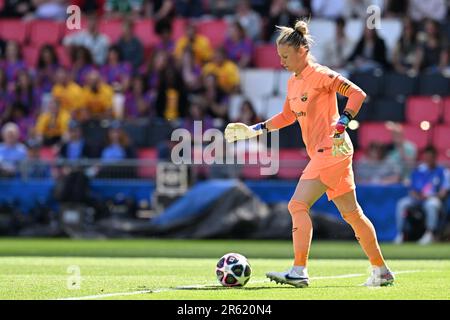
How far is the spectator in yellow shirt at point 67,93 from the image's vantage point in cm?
2519

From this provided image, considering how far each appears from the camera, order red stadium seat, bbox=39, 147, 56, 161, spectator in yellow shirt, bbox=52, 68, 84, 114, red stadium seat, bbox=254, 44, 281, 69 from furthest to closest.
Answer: red stadium seat, bbox=254, 44, 281, 69 → spectator in yellow shirt, bbox=52, 68, 84, 114 → red stadium seat, bbox=39, 147, 56, 161

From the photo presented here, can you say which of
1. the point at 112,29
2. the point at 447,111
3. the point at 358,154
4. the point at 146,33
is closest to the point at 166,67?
the point at 146,33

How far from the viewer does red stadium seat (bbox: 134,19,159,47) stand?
27.6m

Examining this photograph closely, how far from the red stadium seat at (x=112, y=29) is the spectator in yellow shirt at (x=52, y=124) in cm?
362

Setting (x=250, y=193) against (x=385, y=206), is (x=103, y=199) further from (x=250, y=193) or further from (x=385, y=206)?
(x=385, y=206)

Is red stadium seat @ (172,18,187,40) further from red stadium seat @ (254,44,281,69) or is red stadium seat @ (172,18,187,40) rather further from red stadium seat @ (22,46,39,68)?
red stadium seat @ (22,46,39,68)

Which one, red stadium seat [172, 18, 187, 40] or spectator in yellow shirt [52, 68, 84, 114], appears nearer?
spectator in yellow shirt [52, 68, 84, 114]

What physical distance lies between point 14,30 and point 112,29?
2649 millimetres

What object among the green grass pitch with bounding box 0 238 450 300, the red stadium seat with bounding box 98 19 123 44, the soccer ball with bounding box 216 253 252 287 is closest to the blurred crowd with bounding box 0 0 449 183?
the red stadium seat with bounding box 98 19 123 44

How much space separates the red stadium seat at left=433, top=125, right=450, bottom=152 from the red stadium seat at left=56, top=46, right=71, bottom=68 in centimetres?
923

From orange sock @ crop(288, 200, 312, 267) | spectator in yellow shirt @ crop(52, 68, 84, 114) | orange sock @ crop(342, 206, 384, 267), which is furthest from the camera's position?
spectator in yellow shirt @ crop(52, 68, 84, 114)

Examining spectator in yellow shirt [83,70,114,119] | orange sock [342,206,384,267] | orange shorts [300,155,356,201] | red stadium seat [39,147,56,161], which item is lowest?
orange sock [342,206,384,267]

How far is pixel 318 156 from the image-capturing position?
34.9 feet

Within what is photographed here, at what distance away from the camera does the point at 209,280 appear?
11336mm
